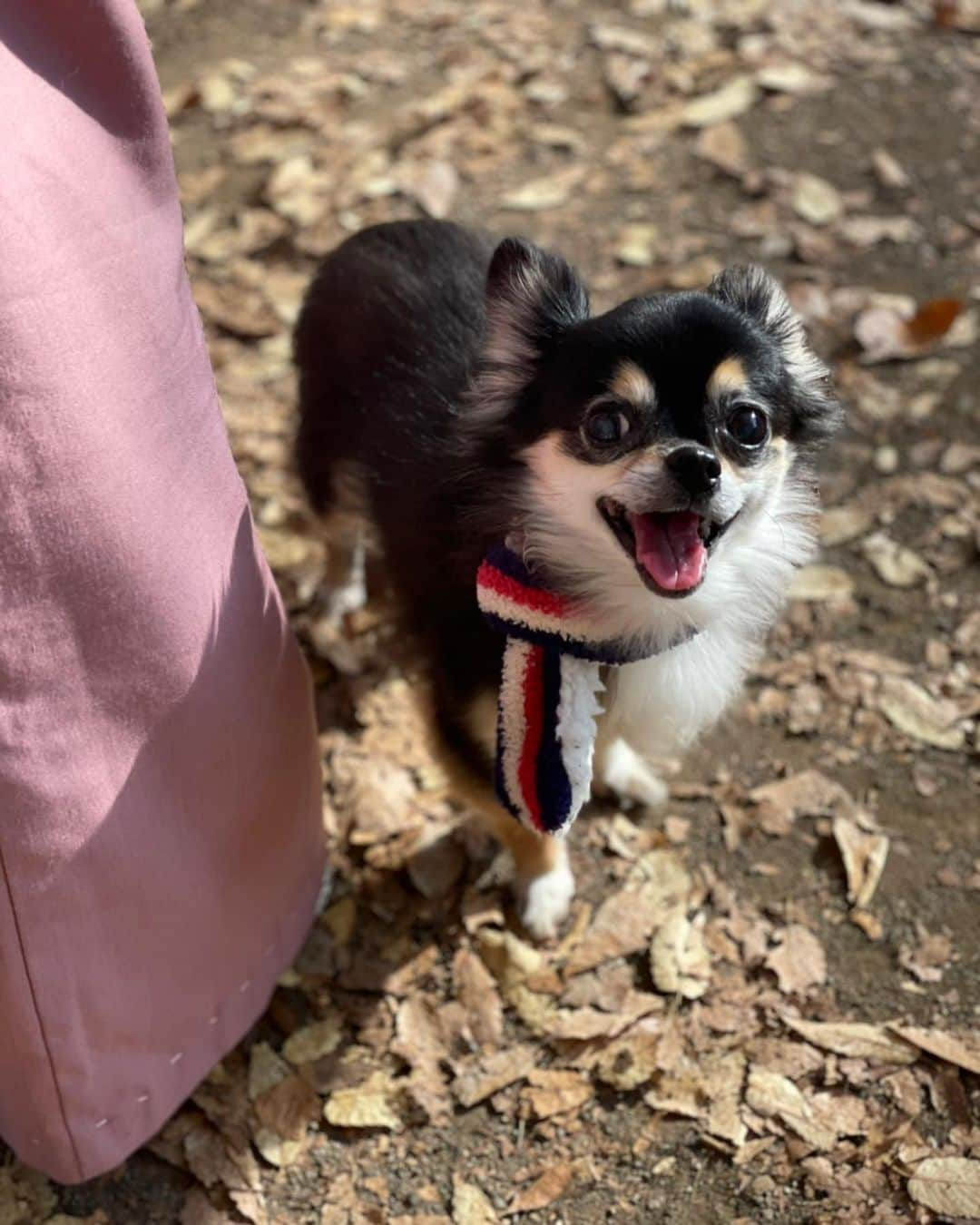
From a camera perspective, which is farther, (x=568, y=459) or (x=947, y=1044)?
(x=947, y=1044)

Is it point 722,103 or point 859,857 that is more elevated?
point 722,103

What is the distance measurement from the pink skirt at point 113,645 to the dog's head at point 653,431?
475mm

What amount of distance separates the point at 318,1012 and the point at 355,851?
369mm

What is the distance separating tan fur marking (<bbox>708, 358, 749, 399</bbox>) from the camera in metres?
1.95

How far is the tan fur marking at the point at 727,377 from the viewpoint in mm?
1947

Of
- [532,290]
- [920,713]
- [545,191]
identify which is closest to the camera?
[532,290]

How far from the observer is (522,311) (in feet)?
6.82

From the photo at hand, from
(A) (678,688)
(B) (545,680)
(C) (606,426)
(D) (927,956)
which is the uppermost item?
(C) (606,426)

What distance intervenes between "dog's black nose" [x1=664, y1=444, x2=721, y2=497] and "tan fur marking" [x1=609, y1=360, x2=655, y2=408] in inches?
4.8

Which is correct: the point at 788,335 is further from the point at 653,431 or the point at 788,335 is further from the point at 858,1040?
the point at 858,1040

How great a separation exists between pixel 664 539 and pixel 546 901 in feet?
3.04

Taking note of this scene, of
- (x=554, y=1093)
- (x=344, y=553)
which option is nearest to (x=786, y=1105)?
(x=554, y=1093)

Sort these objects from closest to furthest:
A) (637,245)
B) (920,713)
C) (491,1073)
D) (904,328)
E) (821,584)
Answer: (491,1073)
(920,713)
(821,584)
(904,328)
(637,245)

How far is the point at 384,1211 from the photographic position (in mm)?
2254
